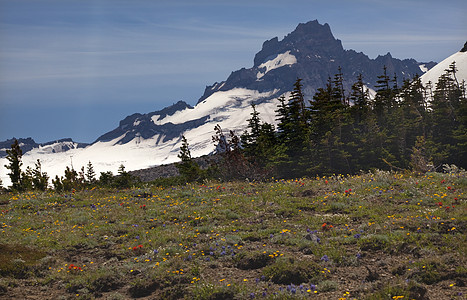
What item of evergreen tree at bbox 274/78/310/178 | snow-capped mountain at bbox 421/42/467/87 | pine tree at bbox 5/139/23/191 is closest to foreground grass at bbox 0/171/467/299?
pine tree at bbox 5/139/23/191

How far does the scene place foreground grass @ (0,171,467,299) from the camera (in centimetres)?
959

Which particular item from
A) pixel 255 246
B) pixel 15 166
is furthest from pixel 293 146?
pixel 255 246

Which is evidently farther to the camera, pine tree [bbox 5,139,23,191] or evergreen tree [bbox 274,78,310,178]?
evergreen tree [bbox 274,78,310,178]

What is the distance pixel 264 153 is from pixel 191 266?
90.3 ft

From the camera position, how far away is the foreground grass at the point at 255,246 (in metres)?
9.59

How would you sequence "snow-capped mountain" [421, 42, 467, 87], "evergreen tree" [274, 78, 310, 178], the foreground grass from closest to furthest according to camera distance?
the foreground grass, "evergreen tree" [274, 78, 310, 178], "snow-capped mountain" [421, 42, 467, 87]

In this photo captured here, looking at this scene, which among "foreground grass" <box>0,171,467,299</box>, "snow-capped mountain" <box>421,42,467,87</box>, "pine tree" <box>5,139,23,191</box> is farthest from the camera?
"snow-capped mountain" <box>421,42,467,87</box>

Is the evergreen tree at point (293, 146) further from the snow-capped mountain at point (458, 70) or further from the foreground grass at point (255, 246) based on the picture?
the snow-capped mountain at point (458, 70)

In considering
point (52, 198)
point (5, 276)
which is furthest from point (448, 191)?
point (52, 198)

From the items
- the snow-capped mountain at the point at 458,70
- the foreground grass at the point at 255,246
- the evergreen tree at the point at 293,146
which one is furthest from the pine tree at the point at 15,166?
the snow-capped mountain at the point at 458,70

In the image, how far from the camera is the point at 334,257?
10992 mm

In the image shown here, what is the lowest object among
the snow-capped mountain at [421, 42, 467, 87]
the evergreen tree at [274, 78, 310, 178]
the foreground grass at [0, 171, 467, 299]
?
the foreground grass at [0, 171, 467, 299]

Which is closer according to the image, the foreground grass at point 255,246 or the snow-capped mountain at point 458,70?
the foreground grass at point 255,246

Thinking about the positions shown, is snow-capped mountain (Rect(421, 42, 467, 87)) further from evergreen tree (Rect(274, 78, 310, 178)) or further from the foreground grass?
the foreground grass
